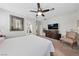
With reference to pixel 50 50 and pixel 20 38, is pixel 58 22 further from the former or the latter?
pixel 20 38

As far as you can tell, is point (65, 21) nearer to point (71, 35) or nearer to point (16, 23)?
point (71, 35)

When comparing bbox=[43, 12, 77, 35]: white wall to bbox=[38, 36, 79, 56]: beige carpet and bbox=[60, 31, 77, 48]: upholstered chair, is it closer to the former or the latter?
bbox=[60, 31, 77, 48]: upholstered chair

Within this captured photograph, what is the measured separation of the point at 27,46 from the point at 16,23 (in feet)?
1.71

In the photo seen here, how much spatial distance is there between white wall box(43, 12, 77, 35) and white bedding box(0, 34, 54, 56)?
0.38m

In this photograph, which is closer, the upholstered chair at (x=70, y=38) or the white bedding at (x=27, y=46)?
the white bedding at (x=27, y=46)

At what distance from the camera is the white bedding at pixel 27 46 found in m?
1.44

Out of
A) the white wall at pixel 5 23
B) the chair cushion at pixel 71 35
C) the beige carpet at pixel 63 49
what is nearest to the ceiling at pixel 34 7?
the white wall at pixel 5 23

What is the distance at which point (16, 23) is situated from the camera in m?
1.59

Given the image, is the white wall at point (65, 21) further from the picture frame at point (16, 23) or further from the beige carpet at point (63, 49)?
the picture frame at point (16, 23)

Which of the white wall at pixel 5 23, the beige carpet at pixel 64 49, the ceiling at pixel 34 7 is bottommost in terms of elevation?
the beige carpet at pixel 64 49

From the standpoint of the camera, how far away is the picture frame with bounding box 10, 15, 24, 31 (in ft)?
5.03

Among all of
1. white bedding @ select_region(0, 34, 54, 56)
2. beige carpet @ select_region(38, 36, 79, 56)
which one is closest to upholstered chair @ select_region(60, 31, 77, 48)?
beige carpet @ select_region(38, 36, 79, 56)

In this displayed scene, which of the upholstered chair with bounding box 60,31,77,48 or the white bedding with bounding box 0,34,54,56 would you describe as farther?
the upholstered chair with bounding box 60,31,77,48

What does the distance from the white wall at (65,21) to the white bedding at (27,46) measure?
0.38 meters
